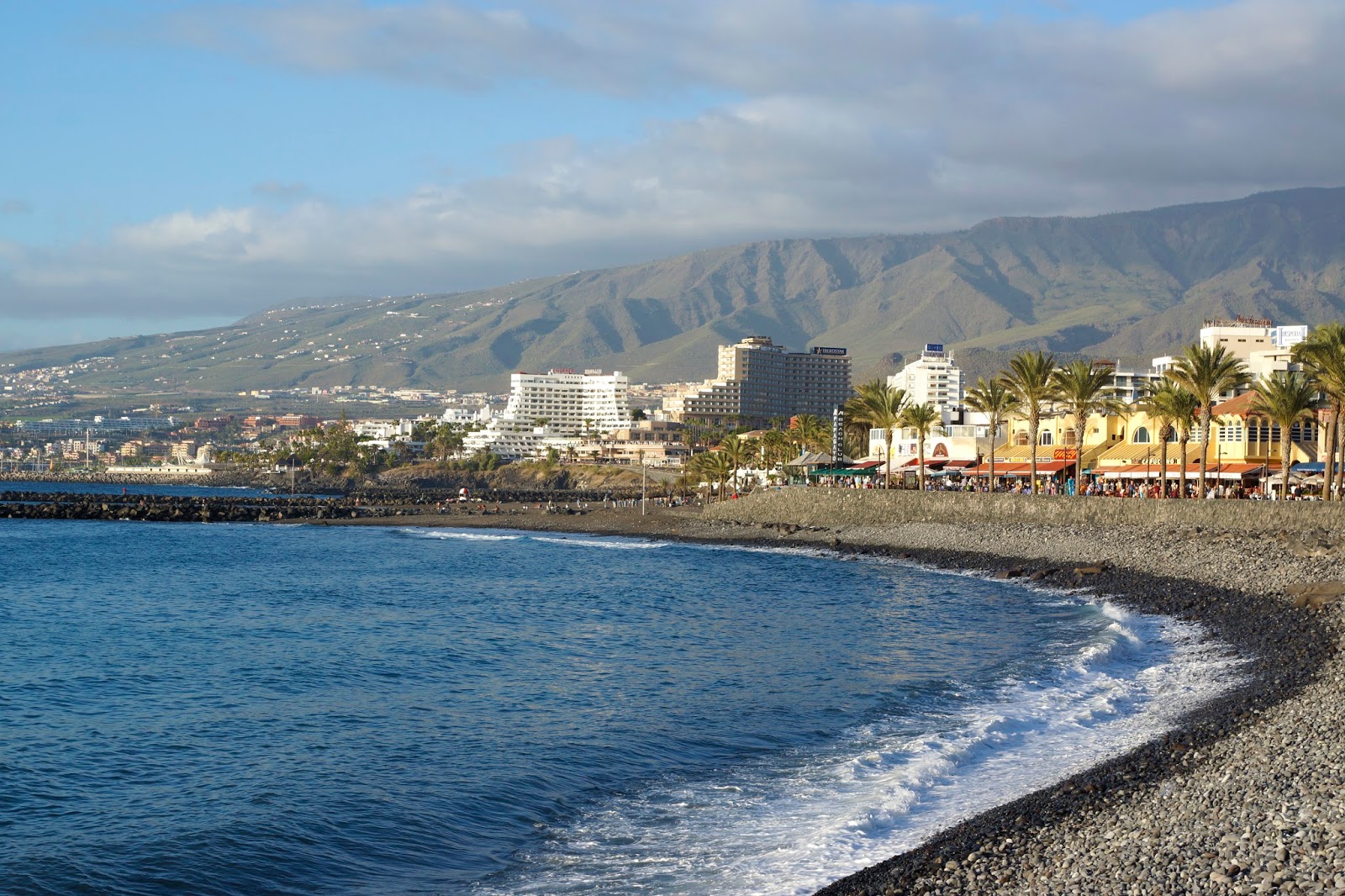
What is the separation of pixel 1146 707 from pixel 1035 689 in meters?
2.97

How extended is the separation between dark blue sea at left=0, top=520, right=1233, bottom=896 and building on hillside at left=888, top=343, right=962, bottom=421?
462 feet

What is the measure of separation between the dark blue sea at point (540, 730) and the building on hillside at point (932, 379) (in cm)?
14077

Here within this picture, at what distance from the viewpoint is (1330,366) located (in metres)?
42.8

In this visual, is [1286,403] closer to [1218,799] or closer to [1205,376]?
[1205,376]

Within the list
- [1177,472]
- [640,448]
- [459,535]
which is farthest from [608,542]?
[640,448]

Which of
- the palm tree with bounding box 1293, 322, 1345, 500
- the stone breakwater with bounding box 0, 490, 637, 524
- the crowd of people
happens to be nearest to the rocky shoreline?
the palm tree with bounding box 1293, 322, 1345, 500

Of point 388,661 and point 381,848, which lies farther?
point 388,661

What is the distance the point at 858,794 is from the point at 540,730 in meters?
6.46

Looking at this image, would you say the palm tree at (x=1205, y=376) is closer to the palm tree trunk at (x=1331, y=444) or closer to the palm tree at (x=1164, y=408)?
the palm tree at (x=1164, y=408)

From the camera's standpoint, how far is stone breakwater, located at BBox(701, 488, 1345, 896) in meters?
11.4

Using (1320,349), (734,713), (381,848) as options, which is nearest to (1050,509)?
(1320,349)

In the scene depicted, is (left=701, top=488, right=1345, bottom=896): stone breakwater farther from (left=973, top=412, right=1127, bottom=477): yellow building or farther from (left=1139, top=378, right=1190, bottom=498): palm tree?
(left=973, top=412, right=1127, bottom=477): yellow building

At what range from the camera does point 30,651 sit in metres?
30.1

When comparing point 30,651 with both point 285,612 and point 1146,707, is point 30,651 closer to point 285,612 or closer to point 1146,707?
point 285,612
